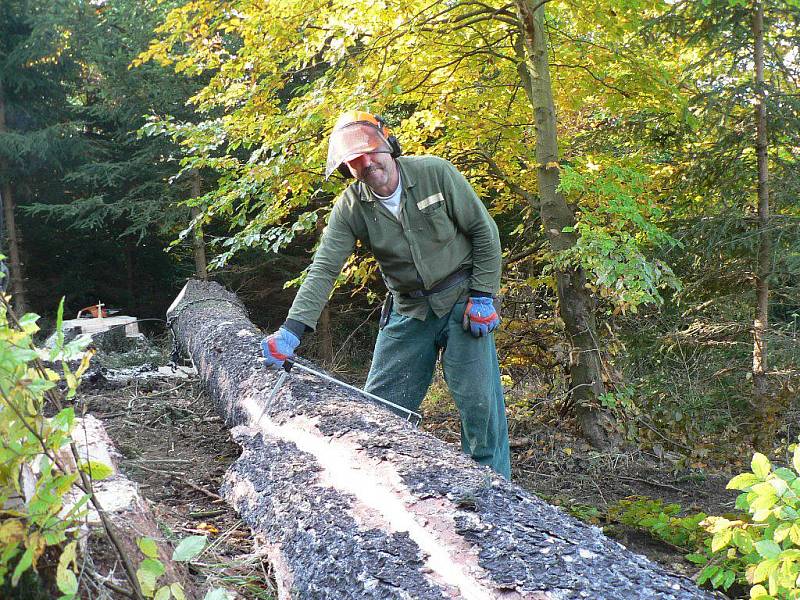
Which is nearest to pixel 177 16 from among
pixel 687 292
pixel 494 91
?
pixel 494 91

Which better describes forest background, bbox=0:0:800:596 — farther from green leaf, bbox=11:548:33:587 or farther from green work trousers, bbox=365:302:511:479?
green leaf, bbox=11:548:33:587

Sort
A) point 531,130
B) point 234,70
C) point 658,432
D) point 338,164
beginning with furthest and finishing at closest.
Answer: point 531,130 → point 234,70 → point 658,432 → point 338,164

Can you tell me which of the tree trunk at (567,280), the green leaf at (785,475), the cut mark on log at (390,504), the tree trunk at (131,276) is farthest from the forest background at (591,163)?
the tree trunk at (131,276)

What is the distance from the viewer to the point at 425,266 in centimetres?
371

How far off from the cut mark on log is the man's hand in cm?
33

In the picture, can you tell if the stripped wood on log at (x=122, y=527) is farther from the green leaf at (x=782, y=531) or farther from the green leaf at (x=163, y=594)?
the green leaf at (x=782, y=531)

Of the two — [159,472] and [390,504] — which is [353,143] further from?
[159,472]

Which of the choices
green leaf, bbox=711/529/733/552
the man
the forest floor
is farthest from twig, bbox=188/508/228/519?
green leaf, bbox=711/529/733/552

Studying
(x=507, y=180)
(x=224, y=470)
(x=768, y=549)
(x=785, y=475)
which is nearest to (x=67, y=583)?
(x=768, y=549)

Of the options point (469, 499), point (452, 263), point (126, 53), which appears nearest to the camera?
point (469, 499)

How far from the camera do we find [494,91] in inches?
247

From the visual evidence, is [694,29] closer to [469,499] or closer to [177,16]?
[177,16]

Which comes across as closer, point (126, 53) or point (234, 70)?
point (234, 70)

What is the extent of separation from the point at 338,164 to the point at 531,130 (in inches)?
142
